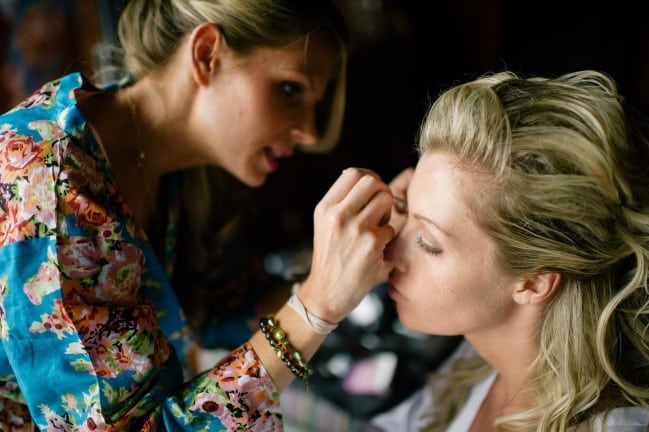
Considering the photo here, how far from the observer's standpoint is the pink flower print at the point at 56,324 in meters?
0.98

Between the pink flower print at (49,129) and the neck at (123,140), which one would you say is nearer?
the pink flower print at (49,129)

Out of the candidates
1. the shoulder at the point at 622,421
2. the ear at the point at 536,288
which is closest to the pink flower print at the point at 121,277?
the ear at the point at 536,288

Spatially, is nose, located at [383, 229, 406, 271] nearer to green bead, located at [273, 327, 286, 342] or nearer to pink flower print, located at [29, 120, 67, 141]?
green bead, located at [273, 327, 286, 342]

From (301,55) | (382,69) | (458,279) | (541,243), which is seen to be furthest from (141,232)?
(382,69)

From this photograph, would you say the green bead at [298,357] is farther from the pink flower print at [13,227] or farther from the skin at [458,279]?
the pink flower print at [13,227]

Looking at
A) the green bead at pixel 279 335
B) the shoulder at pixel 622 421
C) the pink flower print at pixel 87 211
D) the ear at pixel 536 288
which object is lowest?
the shoulder at pixel 622 421

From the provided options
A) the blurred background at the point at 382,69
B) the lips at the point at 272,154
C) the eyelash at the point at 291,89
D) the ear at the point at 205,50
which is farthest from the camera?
the blurred background at the point at 382,69

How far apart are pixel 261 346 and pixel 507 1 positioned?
2.80 metres

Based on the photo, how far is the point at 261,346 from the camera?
1.07 metres

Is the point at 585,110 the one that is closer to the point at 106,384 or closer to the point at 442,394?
the point at 442,394

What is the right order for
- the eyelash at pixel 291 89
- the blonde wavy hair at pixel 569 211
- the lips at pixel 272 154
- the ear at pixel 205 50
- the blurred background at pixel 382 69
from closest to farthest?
the blonde wavy hair at pixel 569 211
the ear at pixel 205 50
the eyelash at pixel 291 89
the lips at pixel 272 154
the blurred background at pixel 382 69

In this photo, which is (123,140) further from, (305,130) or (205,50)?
(305,130)

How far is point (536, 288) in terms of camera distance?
1.07m

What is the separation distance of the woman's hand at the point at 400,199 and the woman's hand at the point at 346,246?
154mm
